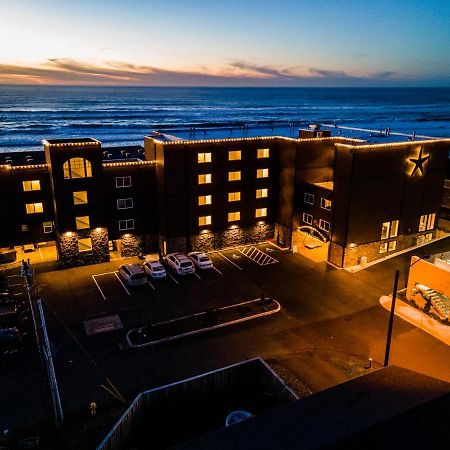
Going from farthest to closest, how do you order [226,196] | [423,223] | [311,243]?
[311,243] < [423,223] < [226,196]

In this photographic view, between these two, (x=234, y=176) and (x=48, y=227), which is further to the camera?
(x=234, y=176)

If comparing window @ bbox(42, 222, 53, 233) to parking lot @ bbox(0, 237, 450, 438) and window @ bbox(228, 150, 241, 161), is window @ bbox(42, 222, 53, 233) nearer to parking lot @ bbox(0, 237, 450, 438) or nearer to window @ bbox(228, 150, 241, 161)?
parking lot @ bbox(0, 237, 450, 438)

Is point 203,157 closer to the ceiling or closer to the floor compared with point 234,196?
closer to the ceiling

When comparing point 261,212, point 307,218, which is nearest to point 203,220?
point 261,212

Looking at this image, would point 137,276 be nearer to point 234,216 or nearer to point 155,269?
point 155,269

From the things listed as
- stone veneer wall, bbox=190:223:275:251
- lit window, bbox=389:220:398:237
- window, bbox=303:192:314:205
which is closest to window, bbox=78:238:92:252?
stone veneer wall, bbox=190:223:275:251

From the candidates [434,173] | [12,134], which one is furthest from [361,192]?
[12,134]

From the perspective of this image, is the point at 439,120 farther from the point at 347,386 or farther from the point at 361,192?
the point at 347,386

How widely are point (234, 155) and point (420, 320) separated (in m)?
24.1

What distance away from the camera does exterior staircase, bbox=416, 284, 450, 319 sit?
33312 mm

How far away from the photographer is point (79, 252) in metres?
42.6

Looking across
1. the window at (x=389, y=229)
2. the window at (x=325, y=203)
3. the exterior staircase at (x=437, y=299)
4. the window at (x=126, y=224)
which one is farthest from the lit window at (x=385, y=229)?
the window at (x=126, y=224)

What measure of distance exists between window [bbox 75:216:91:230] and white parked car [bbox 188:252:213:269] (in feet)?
35.9

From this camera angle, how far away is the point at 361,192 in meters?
41.1
